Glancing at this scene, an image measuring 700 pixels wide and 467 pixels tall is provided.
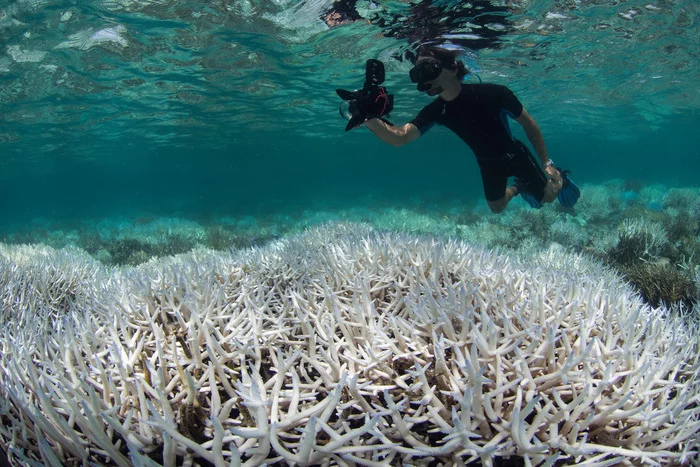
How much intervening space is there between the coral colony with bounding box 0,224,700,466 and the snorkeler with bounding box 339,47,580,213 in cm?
458

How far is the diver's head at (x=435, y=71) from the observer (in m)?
5.99

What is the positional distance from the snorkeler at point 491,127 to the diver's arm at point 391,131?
→ 0.03m

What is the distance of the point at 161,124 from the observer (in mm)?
30734

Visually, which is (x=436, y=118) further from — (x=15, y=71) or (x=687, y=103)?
(x=687, y=103)

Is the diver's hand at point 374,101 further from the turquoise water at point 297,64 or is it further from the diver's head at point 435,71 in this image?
the turquoise water at point 297,64

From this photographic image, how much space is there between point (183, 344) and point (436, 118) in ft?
20.3

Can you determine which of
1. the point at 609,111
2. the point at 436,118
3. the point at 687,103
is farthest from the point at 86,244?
the point at 687,103

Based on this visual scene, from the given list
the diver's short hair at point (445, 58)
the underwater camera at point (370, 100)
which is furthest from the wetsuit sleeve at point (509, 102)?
the underwater camera at point (370, 100)

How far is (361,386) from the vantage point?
1795 mm

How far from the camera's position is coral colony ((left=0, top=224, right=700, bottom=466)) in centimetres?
155

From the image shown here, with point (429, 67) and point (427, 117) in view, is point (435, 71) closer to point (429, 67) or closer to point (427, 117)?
point (429, 67)

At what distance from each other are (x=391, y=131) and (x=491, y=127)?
8.01 feet

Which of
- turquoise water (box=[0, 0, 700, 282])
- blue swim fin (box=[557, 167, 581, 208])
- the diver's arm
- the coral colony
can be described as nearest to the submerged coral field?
the coral colony

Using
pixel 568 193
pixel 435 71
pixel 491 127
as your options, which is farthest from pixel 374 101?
pixel 568 193
